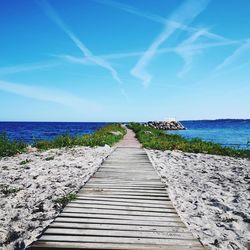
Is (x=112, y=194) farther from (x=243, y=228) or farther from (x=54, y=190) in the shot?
(x=243, y=228)

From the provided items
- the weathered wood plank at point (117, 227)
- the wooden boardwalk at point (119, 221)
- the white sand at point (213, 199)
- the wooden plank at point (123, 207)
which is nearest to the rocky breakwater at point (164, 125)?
the white sand at point (213, 199)

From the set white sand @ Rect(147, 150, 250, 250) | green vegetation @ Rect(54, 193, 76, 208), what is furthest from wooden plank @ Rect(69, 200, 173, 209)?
white sand @ Rect(147, 150, 250, 250)

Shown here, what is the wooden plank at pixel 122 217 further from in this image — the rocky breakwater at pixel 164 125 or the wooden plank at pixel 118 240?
the rocky breakwater at pixel 164 125

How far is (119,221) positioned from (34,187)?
4034mm

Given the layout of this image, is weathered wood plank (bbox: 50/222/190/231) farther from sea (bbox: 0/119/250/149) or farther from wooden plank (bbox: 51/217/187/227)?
sea (bbox: 0/119/250/149)

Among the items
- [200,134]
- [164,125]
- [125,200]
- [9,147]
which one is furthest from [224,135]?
[125,200]

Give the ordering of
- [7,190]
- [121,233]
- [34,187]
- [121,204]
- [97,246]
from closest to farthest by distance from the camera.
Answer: [97,246]
[121,233]
[121,204]
[7,190]
[34,187]

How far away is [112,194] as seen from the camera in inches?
331

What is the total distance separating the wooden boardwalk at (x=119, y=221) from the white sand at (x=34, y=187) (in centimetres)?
49

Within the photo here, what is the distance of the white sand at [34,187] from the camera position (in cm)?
631

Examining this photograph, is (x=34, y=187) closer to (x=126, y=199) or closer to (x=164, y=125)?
(x=126, y=199)

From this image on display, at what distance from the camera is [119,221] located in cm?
636

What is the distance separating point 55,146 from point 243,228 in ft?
49.1

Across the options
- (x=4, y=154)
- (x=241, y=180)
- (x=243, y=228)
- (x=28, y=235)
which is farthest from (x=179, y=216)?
(x=4, y=154)
